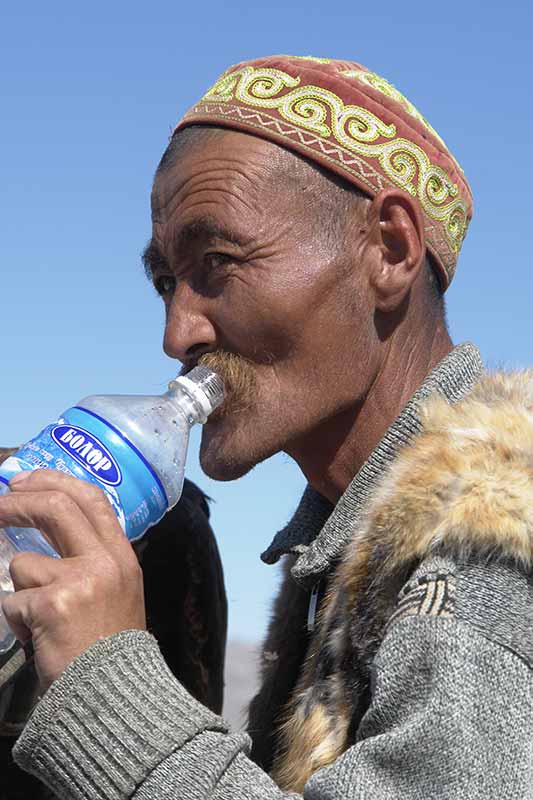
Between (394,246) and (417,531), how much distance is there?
1185mm

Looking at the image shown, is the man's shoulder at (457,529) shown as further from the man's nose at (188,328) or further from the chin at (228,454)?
the man's nose at (188,328)

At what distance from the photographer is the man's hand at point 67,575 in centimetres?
223

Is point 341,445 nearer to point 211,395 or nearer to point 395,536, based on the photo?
point 211,395

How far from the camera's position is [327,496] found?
327 centimetres

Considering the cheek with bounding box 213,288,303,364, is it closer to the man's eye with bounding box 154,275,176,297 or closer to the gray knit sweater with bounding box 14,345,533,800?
the man's eye with bounding box 154,275,176,297

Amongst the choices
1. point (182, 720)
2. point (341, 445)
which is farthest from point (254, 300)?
point (182, 720)

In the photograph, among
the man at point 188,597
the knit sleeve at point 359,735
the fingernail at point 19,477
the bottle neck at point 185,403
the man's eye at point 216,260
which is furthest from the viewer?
the man at point 188,597

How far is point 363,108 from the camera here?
3248mm

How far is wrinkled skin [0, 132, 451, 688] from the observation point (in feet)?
9.89

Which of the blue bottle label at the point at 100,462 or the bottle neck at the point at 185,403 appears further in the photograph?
the bottle neck at the point at 185,403

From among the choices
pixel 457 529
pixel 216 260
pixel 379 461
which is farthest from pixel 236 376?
pixel 457 529

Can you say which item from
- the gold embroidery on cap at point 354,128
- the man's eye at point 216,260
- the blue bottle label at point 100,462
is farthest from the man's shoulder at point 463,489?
the gold embroidery on cap at point 354,128

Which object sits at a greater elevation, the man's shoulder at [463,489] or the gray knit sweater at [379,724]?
the man's shoulder at [463,489]

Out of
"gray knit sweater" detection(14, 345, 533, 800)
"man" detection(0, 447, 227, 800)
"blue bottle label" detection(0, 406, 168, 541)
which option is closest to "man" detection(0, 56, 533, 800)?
"gray knit sweater" detection(14, 345, 533, 800)
